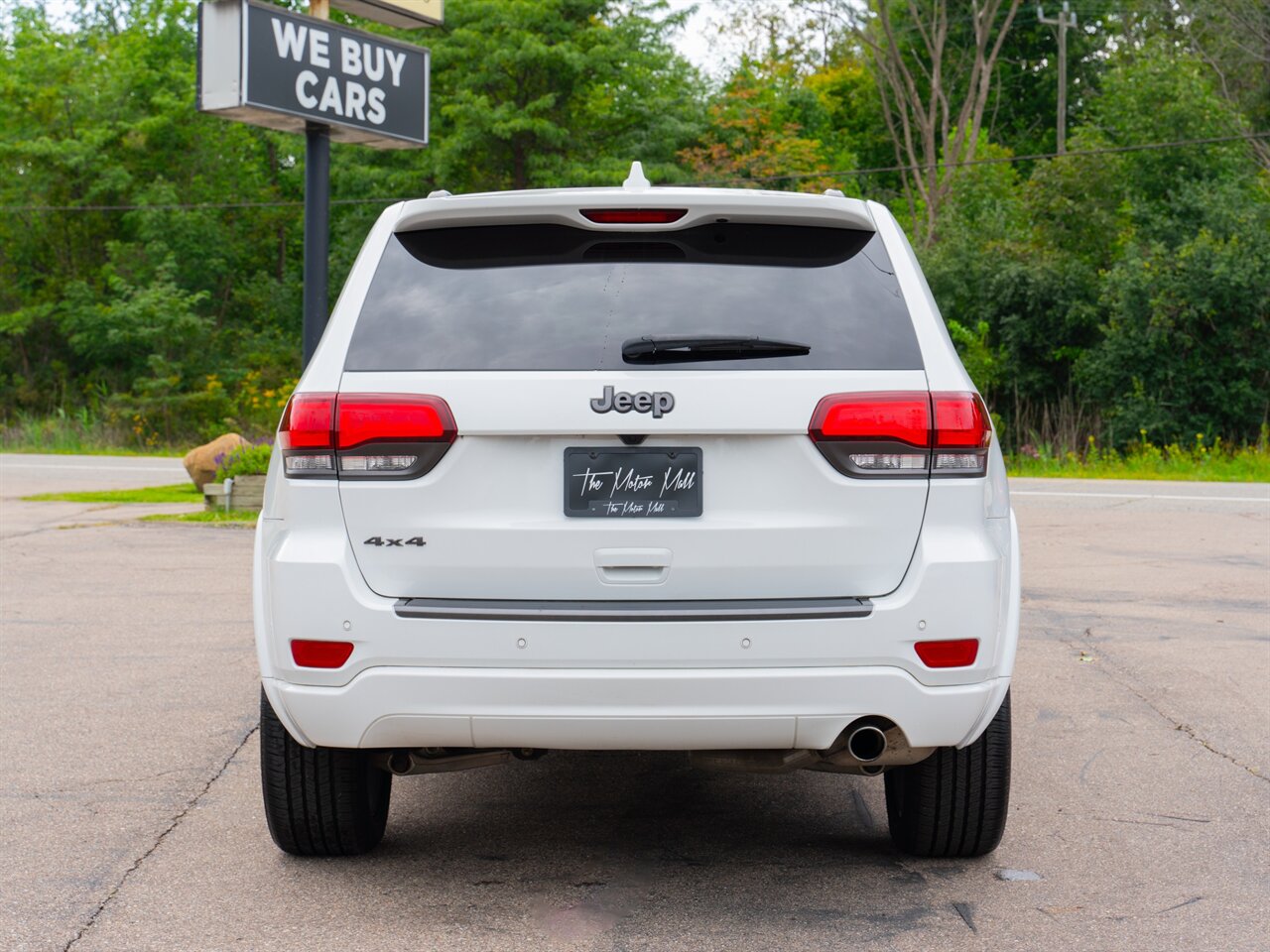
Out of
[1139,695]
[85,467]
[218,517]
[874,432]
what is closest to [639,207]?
[874,432]

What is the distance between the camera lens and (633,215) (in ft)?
12.5

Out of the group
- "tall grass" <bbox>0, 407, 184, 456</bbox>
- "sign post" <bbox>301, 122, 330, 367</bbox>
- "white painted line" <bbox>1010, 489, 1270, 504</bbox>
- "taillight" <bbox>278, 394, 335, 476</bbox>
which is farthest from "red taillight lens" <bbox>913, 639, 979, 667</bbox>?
"tall grass" <bbox>0, 407, 184, 456</bbox>

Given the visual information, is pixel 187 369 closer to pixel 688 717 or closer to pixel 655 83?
pixel 655 83

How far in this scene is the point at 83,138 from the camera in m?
43.5

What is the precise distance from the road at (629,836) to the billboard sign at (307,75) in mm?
6243

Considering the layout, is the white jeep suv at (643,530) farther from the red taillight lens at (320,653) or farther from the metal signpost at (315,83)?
the metal signpost at (315,83)

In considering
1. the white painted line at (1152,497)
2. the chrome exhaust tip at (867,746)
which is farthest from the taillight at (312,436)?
the white painted line at (1152,497)

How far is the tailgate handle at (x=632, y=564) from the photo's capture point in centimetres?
353

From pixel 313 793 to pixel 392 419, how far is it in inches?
45.6

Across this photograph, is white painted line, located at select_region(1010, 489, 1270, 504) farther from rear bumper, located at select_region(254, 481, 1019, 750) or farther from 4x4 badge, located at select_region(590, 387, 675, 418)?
4x4 badge, located at select_region(590, 387, 675, 418)

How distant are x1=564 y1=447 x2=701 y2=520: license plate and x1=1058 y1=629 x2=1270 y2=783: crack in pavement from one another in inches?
108

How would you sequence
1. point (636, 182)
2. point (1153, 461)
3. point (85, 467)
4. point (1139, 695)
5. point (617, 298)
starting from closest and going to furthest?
point (617, 298) → point (636, 182) → point (1139, 695) → point (1153, 461) → point (85, 467)

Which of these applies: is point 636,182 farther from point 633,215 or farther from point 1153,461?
point 1153,461

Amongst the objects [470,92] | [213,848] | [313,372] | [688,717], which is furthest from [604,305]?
[470,92]
